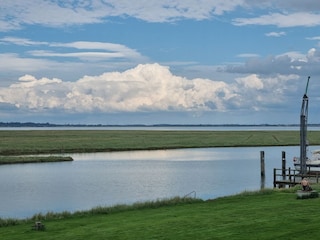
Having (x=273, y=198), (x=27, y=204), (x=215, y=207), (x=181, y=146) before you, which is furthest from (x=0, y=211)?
(x=181, y=146)

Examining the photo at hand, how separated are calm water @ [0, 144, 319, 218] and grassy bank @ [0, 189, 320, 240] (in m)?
8.66

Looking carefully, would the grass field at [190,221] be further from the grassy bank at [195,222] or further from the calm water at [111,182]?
the calm water at [111,182]

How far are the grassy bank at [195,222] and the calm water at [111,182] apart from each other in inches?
341

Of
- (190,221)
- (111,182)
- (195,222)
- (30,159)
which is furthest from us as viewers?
(30,159)

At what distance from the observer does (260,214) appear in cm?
2016

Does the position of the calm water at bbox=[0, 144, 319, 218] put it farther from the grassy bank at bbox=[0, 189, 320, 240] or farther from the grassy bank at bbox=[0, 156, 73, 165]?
the grassy bank at bbox=[0, 189, 320, 240]

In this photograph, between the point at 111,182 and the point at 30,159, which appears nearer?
the point at 111,182

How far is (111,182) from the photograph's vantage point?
4625cm

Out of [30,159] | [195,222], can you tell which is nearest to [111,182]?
[30,159]

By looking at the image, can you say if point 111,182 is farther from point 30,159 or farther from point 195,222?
point 195,222

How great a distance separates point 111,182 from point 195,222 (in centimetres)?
2764

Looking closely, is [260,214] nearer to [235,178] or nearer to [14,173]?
[235,178]

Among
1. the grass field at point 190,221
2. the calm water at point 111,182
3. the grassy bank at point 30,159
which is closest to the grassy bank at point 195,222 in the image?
the grass field at point 190,221

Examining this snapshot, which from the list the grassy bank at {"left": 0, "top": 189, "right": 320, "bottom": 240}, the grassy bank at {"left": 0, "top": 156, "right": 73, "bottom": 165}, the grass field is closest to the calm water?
the grassy bank at {"left": 0, "top": 156, "right": 73, "bottom": 165}
